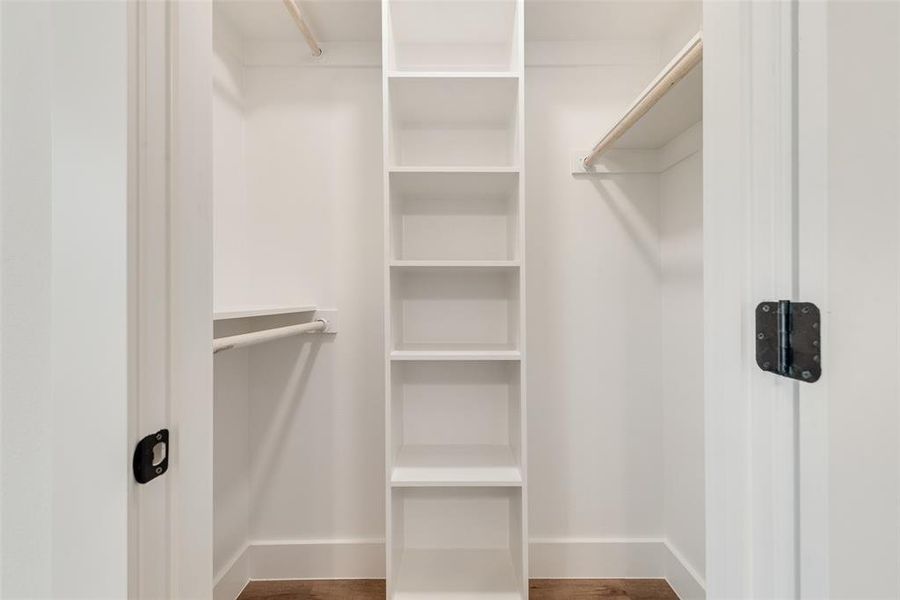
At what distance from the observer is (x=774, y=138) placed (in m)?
0.47

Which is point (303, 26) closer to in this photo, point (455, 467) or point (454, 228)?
point (454, 228)

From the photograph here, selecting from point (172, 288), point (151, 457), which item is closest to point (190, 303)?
point (172, 288)

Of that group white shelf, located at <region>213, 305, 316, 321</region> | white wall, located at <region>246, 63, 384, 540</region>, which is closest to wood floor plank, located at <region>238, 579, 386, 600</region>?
white wall, located at <region>246, 63, 384, 540</region>

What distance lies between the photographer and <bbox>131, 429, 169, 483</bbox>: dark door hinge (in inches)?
16.6

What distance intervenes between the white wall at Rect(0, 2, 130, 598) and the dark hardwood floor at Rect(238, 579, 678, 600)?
4.26 feet

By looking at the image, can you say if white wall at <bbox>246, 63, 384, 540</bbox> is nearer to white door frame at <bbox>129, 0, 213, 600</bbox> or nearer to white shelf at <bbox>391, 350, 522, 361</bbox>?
white shelf at <bbox>391, 350, 522, 361</bbox>

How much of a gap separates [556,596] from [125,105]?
174 cm

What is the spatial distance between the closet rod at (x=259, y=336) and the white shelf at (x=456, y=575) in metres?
0.83

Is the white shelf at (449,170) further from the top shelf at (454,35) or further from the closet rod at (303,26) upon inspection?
the closet rod at (303,26)

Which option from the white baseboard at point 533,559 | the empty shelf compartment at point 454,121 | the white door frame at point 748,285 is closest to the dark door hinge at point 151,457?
the white door frame at point 748,285

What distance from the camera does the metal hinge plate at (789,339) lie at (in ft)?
1.45

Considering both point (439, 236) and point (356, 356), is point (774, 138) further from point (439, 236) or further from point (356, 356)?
point (356, 356)

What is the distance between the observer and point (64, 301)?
40 centimetres

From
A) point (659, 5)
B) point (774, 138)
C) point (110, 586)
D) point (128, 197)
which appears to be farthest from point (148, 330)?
point (659, 5)
